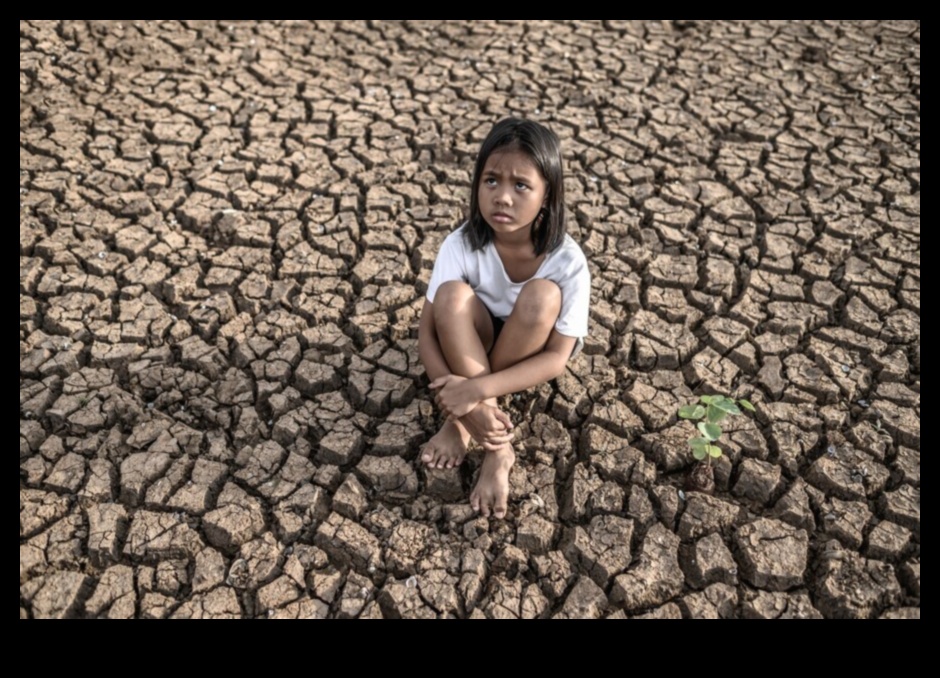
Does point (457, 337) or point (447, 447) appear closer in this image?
point (457, 337)

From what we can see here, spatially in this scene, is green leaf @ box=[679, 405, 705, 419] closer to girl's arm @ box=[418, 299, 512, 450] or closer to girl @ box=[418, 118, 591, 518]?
girl @ box=[418, 118, 591, 518]

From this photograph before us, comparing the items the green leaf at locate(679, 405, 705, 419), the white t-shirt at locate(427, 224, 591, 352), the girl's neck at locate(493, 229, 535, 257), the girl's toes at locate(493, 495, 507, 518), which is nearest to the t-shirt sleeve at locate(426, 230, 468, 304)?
the white t-shirt at locate(427, 224, 591, 352)

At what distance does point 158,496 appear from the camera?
2.63m

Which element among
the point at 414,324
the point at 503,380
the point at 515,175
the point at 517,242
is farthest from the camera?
the point at 414,324

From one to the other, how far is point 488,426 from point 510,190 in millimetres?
722

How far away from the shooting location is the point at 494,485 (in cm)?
262

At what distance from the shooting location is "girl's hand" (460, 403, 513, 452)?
257cm

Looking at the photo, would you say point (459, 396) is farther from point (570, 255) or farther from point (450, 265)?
point (570, 255)

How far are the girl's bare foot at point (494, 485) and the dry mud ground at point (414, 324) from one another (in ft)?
0.18

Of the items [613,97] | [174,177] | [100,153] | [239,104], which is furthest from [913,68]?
[100,153]

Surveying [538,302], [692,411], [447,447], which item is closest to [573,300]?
[538,302]

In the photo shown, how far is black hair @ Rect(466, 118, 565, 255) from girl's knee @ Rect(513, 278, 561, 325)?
16 cm

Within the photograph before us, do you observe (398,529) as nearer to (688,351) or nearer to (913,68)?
(688,351)

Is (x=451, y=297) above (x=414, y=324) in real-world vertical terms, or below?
above
